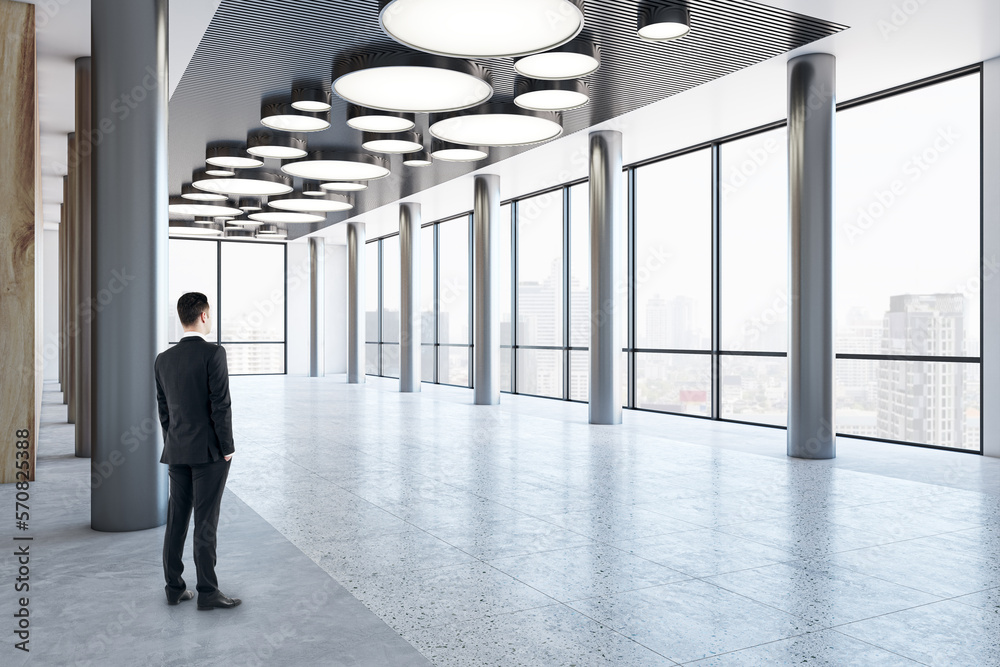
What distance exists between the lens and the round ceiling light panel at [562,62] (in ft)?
39.3

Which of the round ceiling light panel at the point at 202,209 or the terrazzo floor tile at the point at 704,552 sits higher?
the round ceiling light panel at the point at 202,209

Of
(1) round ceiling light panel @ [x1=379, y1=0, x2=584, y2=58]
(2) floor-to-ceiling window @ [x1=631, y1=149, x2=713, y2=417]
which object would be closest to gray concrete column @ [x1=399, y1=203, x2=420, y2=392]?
(2) floor-to-ceiling window @ [x1=631, y1=149, x2=713, y2=417]

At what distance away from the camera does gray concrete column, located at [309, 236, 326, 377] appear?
1495 inches

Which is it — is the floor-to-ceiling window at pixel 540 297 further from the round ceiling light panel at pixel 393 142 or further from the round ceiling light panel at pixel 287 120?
the round ceiling light panel at pixel 287 120

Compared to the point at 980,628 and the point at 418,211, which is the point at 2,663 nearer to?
the point at 980,628

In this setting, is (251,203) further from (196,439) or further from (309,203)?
(196,439)

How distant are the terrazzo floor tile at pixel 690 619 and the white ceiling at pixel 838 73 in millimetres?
8453

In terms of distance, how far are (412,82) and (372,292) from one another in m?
28.7

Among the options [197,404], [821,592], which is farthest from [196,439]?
[821,592]

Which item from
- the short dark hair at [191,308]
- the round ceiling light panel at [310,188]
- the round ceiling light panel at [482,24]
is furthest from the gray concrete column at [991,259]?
the round ceiling light panel at [310,188]

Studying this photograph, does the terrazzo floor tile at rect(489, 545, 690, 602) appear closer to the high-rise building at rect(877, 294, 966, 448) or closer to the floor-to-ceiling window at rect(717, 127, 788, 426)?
the high-rise building at rect(877, 294, 966, 448)

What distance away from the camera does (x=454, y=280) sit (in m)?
33.7

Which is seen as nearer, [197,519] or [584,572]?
[197,519]

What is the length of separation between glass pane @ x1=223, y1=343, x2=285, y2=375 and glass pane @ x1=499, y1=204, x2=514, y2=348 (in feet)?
49.8
